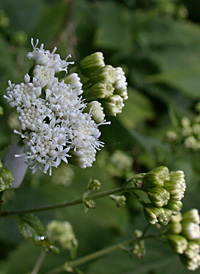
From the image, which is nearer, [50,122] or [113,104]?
[50,122]

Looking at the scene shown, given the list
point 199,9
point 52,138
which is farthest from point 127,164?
point 199,9

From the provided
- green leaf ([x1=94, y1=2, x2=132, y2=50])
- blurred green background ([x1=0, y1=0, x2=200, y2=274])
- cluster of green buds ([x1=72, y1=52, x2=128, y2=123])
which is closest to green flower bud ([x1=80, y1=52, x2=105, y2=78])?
cluster of green buds ([x1=72, y1=52, x2=128, y2=123])

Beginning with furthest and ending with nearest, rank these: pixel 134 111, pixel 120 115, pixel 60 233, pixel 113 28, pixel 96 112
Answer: pixel 113 28 < pixel 134 111 < pixel 120 115 < pixel 60 233 < pixel 96 112

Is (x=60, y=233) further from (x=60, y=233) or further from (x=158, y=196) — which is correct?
(x=158, y=196)

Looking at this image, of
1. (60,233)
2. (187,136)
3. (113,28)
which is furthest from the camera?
(113,28)

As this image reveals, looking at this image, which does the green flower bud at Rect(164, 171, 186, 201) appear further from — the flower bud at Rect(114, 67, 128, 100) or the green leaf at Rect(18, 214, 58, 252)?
the green leaf at Rect(18, 214, 58, 252)

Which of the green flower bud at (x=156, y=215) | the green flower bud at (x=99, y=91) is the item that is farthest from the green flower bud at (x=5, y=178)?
the green flower bud at (x=156, y=215)

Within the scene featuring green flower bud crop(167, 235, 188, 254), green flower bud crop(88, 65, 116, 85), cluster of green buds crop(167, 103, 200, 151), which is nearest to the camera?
green flower bud crop(88, 65, 116, 85)

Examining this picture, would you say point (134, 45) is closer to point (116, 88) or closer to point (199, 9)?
point (199, 9)

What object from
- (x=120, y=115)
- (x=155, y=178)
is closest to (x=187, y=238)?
(x=155, y=178)
